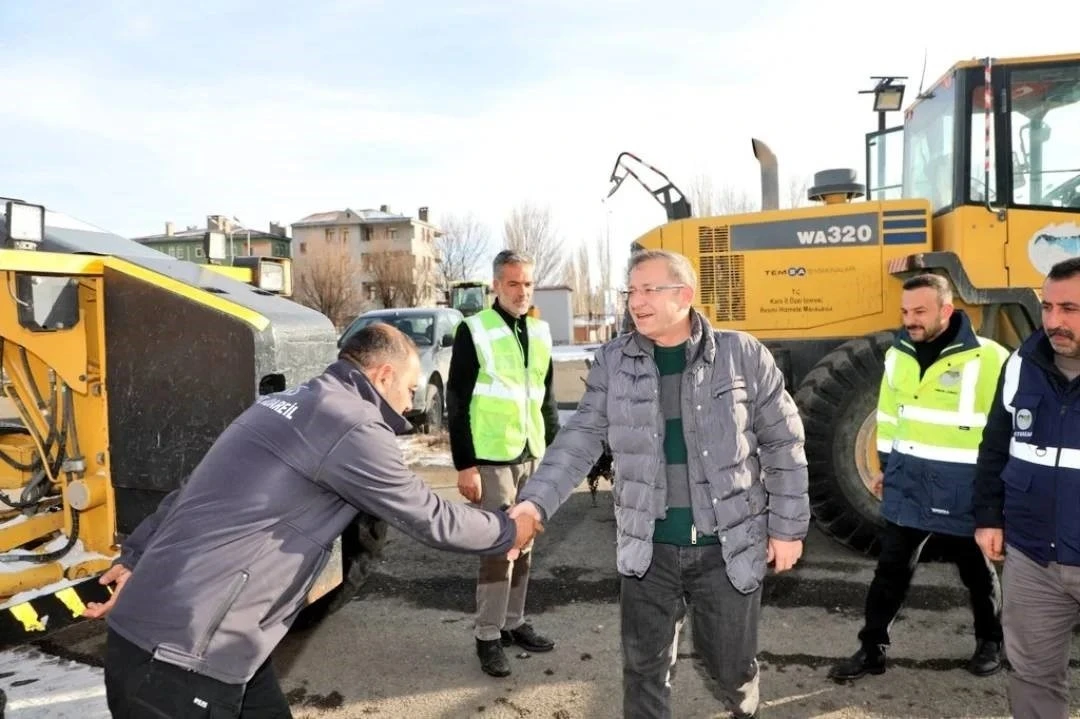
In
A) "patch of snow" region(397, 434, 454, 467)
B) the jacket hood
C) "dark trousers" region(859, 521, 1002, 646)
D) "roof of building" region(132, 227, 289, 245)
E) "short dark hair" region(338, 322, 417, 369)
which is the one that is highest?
"roof of building" region(132, 227, 289, 245)

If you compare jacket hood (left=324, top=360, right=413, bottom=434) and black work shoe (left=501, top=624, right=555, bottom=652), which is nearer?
jacket hood (left=324, top=360, right=413, bottom=434)

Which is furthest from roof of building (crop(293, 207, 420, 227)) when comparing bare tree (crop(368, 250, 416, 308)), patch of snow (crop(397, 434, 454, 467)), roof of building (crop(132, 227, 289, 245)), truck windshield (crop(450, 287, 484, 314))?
patch of snow (crop(397, 434, 454, 467))

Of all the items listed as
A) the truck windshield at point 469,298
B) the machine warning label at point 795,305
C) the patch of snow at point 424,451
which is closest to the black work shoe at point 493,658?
the machine warning label at point 795,305

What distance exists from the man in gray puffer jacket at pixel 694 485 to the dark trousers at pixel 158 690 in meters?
1.08

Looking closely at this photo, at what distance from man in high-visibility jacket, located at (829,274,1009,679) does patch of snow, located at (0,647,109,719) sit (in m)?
3.13

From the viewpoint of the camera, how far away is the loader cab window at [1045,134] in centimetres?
510

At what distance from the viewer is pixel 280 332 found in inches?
130

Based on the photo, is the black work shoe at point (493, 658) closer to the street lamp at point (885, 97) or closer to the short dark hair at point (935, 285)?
the short dark hair at point (935, 285)

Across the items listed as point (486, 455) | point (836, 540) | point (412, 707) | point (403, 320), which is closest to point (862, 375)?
point (836, 540)

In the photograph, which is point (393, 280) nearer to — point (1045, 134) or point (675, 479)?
point (1045, 134)

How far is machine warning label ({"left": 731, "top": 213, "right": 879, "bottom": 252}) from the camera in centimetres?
551

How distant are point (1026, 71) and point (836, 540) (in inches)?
122

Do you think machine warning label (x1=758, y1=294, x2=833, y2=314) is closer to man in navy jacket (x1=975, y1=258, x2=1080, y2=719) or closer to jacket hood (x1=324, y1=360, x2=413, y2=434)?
man in navy jacket (x1=975, y1=258, x2=1080, y2=719)

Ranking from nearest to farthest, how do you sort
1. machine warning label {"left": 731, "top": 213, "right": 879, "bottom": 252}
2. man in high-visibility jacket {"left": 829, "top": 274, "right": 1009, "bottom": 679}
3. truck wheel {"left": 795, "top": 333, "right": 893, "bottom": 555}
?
man in high-visibility jacket {"left": 829, "top": 274, "right": 1009, "bottom": 679}
truck wheel {"left": 795, "top": 333, "right": 893, "bottom": 555}
machine warning label {"left": 731, "top": 213, "right": 879, "bottom": 252}
